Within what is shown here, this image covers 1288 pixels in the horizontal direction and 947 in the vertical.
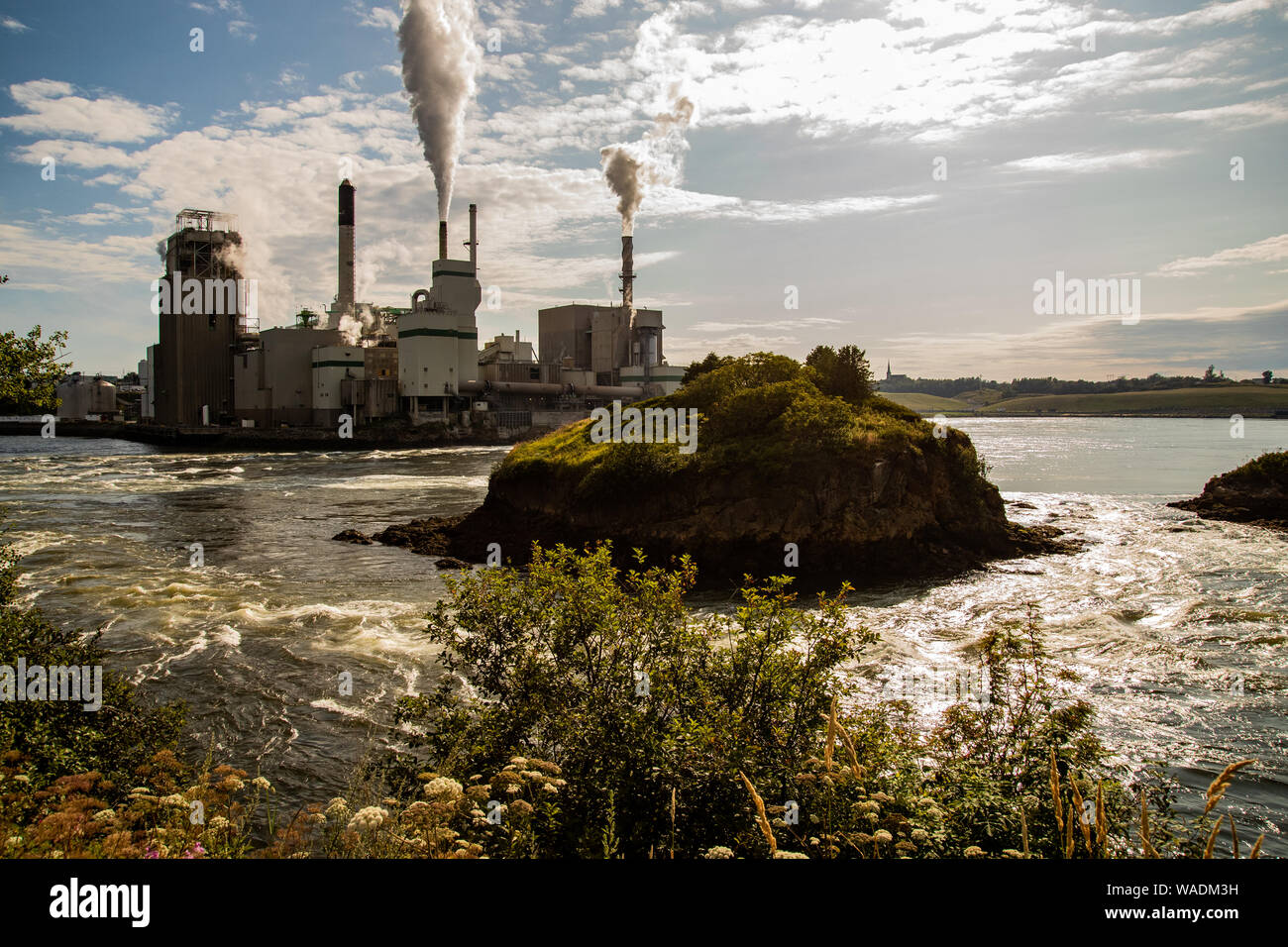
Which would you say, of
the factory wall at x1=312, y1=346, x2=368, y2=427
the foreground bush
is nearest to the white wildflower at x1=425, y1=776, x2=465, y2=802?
the foreground bush

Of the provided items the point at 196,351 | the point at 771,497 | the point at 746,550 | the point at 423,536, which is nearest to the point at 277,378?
the point at 196,351

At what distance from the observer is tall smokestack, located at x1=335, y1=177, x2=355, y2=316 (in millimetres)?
98875

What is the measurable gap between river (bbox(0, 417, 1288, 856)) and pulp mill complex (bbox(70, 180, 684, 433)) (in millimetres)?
53811

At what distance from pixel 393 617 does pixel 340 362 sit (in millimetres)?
86908

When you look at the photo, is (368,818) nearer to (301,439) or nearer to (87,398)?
(301,439)

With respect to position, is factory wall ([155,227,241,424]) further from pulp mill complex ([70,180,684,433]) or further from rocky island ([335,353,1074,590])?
rocky island ([335,353,1074,590])

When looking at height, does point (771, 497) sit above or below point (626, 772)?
above

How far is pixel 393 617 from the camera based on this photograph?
20.2 metres

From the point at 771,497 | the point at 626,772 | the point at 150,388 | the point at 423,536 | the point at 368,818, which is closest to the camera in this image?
the point at 368,818

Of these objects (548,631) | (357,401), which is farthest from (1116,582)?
(357,401)

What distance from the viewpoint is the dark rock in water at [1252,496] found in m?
36.7

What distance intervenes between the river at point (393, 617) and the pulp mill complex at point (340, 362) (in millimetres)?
53811

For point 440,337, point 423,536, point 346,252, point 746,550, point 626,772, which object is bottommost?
point 423,536
